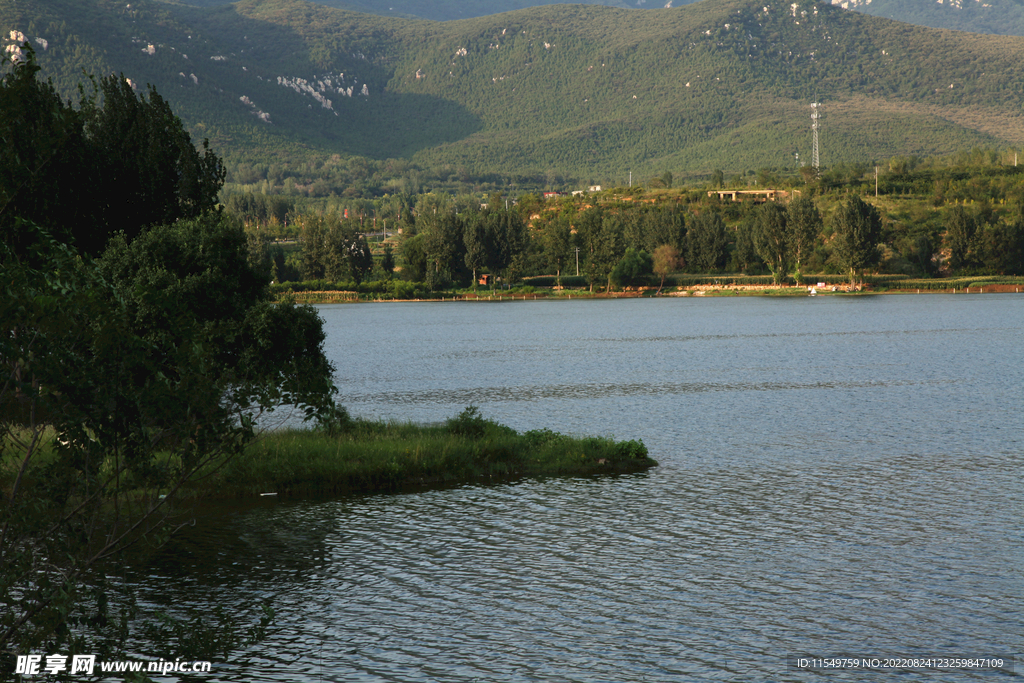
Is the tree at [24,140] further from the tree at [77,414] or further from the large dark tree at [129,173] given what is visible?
the large dark tree at [129,173]

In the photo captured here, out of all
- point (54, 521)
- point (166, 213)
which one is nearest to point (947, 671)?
point (54, 521)

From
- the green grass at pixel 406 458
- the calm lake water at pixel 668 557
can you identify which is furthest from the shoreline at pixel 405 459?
the calm lake water at pixel 668 557

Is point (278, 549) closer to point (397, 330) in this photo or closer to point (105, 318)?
point (105, 318)

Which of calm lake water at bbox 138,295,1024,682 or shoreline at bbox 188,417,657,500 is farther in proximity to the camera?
shoreline at bbox 188,417,657,500

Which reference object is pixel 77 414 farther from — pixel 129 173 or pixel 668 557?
pixel 129 173

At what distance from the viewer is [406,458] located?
39.4m

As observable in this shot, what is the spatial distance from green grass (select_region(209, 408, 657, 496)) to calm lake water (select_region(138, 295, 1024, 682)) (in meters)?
1.72

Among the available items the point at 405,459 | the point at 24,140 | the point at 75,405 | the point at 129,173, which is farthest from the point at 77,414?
the point at 129,173

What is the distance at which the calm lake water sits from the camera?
2109 centimetres

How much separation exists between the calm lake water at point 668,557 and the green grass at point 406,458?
Result: 172 cm

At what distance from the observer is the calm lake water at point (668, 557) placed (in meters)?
21.1

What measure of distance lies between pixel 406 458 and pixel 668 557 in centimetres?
1483

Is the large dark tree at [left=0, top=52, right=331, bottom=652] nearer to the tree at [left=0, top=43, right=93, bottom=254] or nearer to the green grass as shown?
the tree at [left=0, top=43, right=93, bottom=254]

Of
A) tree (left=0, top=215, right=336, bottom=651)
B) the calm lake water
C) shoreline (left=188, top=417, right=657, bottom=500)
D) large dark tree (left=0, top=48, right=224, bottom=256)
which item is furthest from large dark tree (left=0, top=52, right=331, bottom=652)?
shoreline (left=188, top=417, right=657, bottom=500)
